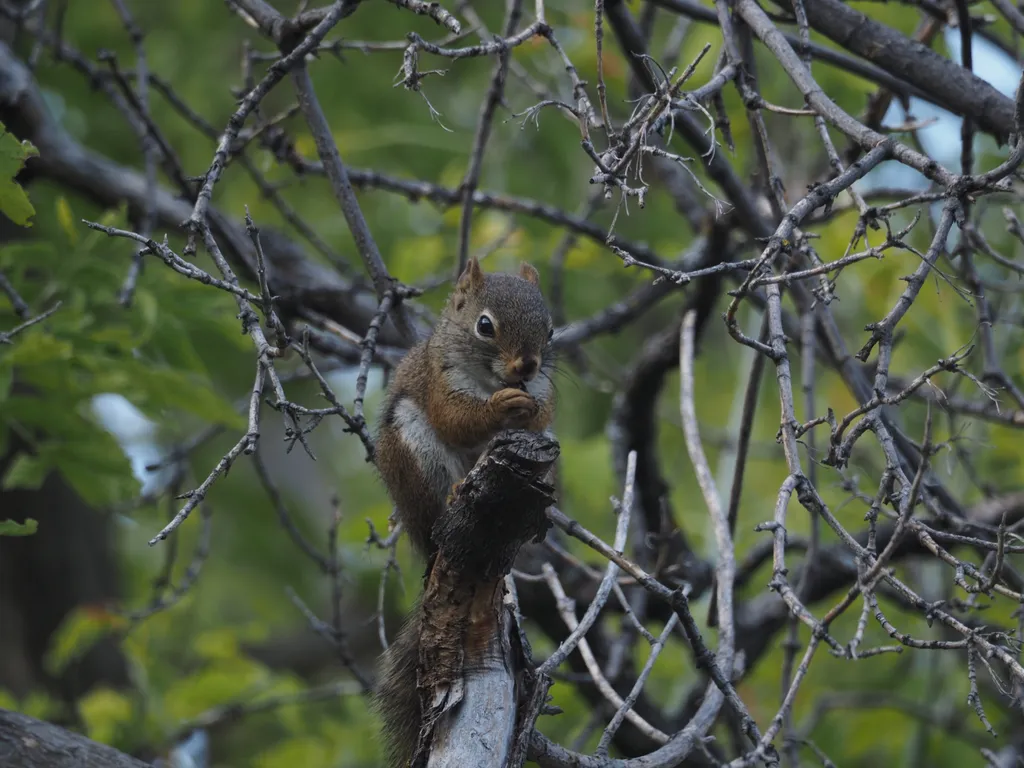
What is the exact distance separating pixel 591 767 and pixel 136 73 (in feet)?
10.4

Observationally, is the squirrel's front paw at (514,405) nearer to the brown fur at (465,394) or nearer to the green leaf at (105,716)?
the brown fur at (465,394)

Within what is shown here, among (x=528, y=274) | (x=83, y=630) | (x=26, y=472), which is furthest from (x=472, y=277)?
(x=83, y=630)

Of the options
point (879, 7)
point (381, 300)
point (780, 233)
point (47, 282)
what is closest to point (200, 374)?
point (47, 282)

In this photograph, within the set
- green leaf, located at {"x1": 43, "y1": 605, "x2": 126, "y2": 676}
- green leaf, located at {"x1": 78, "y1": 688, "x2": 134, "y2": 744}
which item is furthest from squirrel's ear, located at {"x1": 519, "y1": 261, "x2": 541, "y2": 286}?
green leaf, located at {"x1": 78, "y1": 688, "x2": 134, "y2": 744}

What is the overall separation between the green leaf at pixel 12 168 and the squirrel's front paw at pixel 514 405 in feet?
4.13

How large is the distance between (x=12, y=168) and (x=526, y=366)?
1385 mm

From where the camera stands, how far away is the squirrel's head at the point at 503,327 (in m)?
3.27

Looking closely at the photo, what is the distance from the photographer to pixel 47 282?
373 cm

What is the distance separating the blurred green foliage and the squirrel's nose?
1.73ft

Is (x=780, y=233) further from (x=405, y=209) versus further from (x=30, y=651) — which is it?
(x=30, y=651)

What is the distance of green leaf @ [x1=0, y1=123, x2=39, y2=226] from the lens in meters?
2.67

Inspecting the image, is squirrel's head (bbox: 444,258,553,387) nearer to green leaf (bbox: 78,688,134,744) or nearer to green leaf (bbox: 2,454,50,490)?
green leaf (bbox: 2,454,50,490)

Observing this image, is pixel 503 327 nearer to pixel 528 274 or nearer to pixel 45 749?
pixel 528 274

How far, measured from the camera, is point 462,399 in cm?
328
